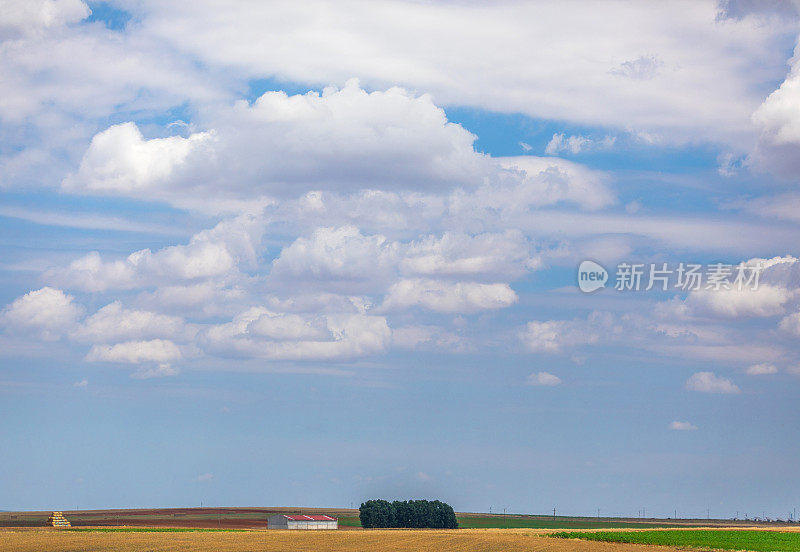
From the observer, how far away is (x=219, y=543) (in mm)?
113500

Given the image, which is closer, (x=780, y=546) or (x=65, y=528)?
(x=780, y=546)

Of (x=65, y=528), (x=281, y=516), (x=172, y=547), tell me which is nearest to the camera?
(x=172, y=547)

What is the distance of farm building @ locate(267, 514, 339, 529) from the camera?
191750 mm

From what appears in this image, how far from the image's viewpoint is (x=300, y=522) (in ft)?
633

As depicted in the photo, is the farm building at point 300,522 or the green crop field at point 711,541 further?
the farm building at point 300,522

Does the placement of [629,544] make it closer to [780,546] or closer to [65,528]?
[780,546]

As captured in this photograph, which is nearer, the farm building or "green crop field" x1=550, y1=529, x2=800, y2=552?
"green crop field" x1=550, y1=529, x2=800, y2=552

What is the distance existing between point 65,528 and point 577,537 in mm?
92101

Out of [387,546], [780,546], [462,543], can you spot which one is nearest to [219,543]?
[387,546]

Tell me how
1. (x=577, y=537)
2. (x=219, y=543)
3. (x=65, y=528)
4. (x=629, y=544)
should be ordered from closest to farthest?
(x=219, y=543), (x=629, y=544), (x=577, y=537), (x=65, y=528)

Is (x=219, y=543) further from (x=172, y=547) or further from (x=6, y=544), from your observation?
(x=6, y=544)

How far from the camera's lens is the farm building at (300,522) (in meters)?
192

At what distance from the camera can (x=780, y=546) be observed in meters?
116

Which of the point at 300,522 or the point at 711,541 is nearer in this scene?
the point at 711,541
